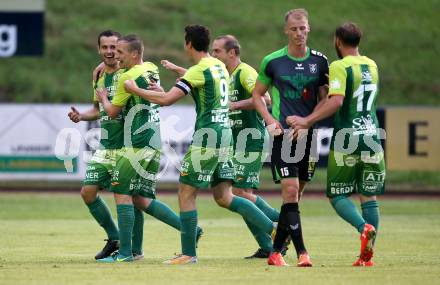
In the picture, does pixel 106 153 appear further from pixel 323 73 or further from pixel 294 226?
pixel 323 73

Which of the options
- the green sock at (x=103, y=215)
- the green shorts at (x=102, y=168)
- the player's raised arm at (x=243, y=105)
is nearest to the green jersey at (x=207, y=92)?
the player's raised arm at (x=243, y=105)

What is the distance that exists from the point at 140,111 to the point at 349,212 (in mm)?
2620

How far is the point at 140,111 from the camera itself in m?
11.7

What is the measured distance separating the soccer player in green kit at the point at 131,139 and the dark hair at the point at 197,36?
723 mm

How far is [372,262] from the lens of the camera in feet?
36.0

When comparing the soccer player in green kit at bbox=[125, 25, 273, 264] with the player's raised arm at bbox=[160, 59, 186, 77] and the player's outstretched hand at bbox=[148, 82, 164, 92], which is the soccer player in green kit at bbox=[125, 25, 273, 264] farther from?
the player's raised arm at bbox=[160, 59, 186, 77]

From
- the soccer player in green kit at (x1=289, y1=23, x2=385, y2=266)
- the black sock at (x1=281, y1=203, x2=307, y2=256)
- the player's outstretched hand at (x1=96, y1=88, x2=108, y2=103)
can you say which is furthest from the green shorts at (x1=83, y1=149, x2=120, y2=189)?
the soccer player in green kit at (x1=289, y1=23, x2=385, y2=266)

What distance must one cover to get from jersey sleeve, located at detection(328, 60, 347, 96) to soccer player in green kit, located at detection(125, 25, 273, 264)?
118cm

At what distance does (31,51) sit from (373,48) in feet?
62.2

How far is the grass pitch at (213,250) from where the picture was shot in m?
9.66

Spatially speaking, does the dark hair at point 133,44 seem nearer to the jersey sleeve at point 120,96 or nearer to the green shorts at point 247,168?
the jersey sleeve at point 120,96

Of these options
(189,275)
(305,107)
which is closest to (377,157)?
(305,107)

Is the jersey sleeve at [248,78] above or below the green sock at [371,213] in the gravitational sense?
above

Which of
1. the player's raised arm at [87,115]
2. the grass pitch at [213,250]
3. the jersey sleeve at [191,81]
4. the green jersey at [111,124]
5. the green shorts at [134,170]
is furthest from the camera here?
the player's raised arm at [87,115]
